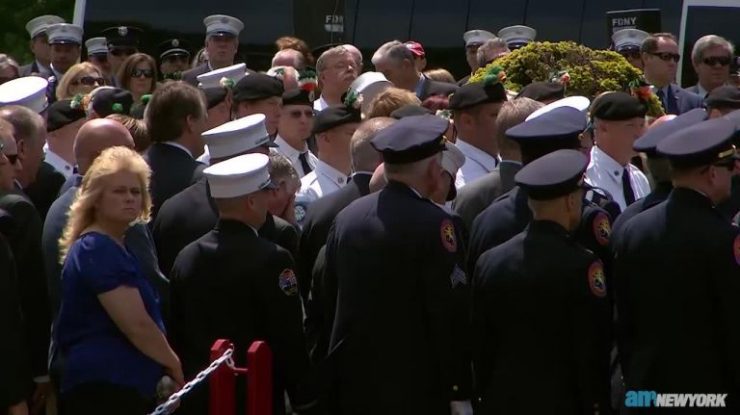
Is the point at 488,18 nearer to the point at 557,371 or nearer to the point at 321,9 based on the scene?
the point at 321,9

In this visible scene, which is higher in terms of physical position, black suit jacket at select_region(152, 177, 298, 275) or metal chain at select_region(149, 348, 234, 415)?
black suit jacket at select_region(152, 177, 298, 275)

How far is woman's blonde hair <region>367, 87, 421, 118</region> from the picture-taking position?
891cm

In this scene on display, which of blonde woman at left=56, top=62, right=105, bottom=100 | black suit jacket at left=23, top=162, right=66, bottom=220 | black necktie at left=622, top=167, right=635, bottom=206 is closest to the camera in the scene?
black suit jacket at left=23, top=162, right=66, bottom=220

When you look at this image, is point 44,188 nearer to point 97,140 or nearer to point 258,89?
point 97,140

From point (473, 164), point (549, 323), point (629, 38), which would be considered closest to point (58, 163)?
point (473, 164)

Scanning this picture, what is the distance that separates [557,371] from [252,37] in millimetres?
11898

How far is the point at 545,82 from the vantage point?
9.62 metres

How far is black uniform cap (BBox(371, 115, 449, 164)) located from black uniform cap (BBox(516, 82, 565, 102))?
2.39m

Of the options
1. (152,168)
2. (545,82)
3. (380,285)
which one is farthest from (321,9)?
(380,285)

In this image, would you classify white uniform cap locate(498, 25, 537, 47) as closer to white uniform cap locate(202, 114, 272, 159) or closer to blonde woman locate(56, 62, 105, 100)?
blonde woman locate(56, 62, 105, 100)

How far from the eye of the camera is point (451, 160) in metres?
7.48

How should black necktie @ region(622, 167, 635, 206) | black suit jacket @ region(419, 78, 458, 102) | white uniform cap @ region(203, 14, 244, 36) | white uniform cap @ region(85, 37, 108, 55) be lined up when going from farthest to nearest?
white uniform cap @ region(85, 37, 108, 55) < white uniform cap @ region(203, 14, 244, 36) < black suit jacket @ region(419, 78, 458, 102) < black necktie @ region(622, 167, 635, 206)

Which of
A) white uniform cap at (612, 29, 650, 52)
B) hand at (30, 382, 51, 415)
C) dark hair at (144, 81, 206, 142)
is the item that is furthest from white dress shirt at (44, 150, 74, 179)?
white uniform cap at (612, 29, 650, 52)

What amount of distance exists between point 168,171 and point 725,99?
3475 mm
